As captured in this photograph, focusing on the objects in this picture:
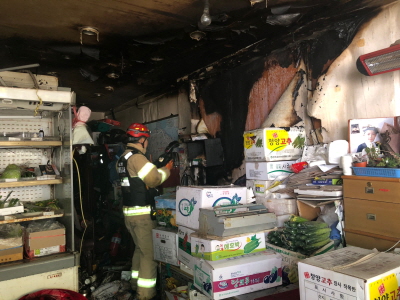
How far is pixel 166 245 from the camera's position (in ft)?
11.1

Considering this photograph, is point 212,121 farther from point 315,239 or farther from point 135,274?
point 315,239

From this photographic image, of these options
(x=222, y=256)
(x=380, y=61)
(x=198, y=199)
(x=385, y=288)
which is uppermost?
(x=380, y=61)

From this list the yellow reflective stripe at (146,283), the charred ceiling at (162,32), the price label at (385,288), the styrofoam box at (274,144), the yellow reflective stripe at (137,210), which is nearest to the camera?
the price label at (385,288)

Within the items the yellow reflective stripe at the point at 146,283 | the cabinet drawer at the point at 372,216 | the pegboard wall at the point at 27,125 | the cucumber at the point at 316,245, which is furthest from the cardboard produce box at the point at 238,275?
the pegboard wall at the point at 27,125

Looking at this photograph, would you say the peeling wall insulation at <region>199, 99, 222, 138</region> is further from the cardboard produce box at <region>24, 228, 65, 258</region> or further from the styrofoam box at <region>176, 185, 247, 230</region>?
the cardboard produce box at <region>24, 228, 65, 258</region>

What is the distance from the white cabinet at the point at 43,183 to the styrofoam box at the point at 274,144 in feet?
6.31

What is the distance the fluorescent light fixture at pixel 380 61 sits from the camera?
85.7 inches

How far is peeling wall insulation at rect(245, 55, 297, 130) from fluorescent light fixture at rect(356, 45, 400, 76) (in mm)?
959

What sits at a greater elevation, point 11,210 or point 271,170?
point 271,170

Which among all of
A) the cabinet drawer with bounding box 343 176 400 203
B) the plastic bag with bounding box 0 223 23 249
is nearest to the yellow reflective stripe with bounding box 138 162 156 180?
the plastic bag with bounding box 0 223 23 249

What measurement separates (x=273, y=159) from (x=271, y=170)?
0.38 feet

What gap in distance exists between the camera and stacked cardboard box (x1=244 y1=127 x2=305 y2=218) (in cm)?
297

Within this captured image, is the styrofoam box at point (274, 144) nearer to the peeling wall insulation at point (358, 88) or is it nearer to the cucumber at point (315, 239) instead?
the peeling wall insulation at point (358, 88)

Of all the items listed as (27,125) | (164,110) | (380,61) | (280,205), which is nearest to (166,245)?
(280,205)
